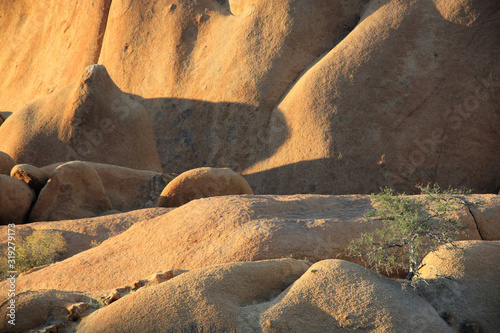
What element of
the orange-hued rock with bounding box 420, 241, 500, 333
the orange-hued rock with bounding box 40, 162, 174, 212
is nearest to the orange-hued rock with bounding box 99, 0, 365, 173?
the orange-hued rock with bounding box 40, 162, 174, 212

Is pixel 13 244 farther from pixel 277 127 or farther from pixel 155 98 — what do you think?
pixel 155 98

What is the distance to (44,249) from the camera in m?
6.25

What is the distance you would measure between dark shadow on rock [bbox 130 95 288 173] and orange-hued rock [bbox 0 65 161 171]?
91 cm

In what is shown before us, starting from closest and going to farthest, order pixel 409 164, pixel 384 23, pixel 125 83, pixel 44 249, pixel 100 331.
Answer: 1. pixel 100 331
2. pixel 44 249
3. pixel 409 164
4. pixel 384 23
5. pixel 125 83

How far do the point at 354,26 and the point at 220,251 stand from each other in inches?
322

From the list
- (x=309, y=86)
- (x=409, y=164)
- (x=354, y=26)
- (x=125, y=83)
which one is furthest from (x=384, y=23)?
(x=125, y=83)

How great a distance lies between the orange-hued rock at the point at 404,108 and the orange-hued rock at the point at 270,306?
251 inches

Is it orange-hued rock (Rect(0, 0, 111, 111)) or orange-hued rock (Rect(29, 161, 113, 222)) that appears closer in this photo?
orange-hued rock (Rect(29, 161, 113, 222))

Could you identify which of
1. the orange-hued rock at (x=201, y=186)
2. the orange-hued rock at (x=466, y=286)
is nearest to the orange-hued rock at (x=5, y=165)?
the orange-hued rock at (x=201, y=186)

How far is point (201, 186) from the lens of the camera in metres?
8.05

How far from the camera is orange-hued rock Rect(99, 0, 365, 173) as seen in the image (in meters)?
11.2

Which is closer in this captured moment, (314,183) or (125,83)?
(314,183)

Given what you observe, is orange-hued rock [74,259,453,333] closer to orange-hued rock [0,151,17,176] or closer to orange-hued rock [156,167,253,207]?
orange-hued rock [156,167,253,207]

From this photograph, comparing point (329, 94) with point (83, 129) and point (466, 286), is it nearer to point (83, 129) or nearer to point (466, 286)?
point (83, 129)
